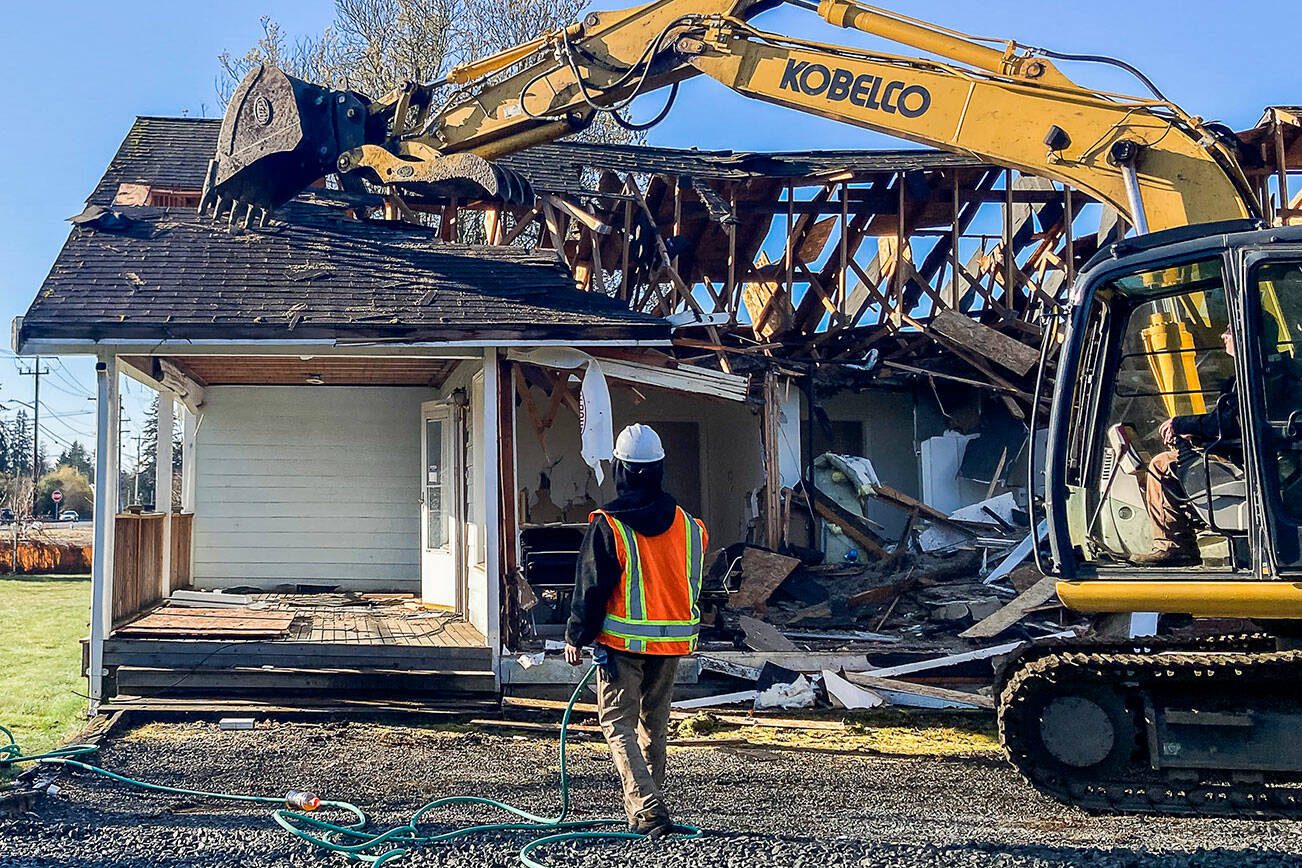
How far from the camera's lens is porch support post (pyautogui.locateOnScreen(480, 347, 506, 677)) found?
9359 mm

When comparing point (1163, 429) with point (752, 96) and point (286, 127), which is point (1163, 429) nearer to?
point (752, 96)

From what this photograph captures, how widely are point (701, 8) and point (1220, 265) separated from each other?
4.82 meters

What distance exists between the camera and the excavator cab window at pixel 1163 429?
17.6 feet

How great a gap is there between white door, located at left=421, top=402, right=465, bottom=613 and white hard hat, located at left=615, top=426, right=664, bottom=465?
243 inches

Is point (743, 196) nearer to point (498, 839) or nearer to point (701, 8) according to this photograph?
point (701, 8)

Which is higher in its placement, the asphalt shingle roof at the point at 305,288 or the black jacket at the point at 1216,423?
the asphalt shingle roof at the point at 305,288

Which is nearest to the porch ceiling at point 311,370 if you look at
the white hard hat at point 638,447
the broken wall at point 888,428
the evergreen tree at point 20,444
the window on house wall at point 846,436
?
the white hard hat at point 638,447

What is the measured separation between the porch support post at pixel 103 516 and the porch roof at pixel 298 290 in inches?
23.2

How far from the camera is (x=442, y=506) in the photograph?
12.4 meters

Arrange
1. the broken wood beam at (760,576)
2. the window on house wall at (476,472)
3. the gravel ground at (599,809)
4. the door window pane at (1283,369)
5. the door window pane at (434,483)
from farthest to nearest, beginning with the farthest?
1. the broken wood beam at (760,576)
2. the door window pane at (434,483)
3. the window on house wall at (476,472)
4. the door window pane at (1283,369)
5. the gravel ground at (599,809)

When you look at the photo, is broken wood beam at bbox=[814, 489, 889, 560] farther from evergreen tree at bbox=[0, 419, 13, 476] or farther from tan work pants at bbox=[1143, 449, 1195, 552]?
evergreen tree at bbox=[0, 419, 13, 476]

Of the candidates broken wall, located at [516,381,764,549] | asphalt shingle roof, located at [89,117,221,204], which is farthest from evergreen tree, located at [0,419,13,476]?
broken wall, located at [516,381,764,549]

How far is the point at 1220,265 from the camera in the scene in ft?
17.9

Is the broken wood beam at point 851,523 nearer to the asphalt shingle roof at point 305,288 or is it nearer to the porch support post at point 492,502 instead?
the asphalt shingle roof at point 305,288
